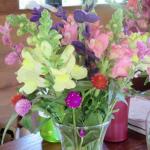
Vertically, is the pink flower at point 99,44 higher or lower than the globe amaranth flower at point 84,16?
lower

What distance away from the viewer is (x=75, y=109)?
0.79 m

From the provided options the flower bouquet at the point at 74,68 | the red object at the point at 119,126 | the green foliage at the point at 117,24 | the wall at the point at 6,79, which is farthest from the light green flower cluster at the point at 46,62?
the wall at the point at 6,79

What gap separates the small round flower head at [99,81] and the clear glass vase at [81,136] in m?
0.12

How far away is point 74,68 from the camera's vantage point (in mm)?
687

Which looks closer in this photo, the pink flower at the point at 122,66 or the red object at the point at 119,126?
the pink flower at the point at 122,66

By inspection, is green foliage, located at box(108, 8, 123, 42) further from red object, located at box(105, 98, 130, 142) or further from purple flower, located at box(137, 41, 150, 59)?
red object, located at box(105, 98, 130, 142)

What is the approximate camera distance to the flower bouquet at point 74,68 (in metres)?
0.66

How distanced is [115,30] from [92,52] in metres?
0.07

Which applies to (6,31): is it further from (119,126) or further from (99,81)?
(119,126)

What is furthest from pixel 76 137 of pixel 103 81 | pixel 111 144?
pixel 111 144

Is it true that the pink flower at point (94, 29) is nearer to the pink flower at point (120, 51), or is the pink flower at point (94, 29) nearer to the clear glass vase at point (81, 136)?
the pink flower at point (120, 51)

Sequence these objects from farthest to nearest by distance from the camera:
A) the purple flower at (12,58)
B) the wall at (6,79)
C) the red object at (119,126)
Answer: the wall at (6,79) → the red object at (119,126) → the purple flower at (12,58)

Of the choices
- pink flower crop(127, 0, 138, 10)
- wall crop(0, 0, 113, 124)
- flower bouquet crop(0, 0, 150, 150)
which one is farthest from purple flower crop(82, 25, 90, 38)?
wall crop(0, 0, 113, 124)

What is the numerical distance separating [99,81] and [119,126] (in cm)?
40
